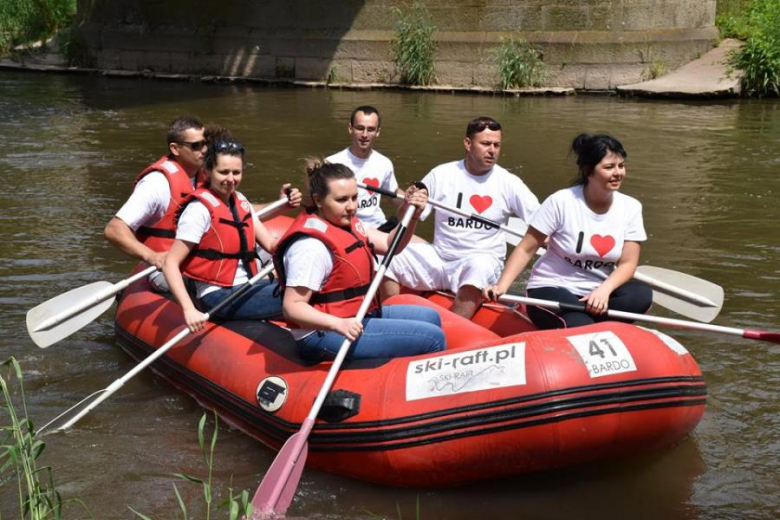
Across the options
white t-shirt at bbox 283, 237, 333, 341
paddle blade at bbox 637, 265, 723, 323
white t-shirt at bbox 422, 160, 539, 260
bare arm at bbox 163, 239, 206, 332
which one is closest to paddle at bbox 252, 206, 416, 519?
white t-shirt at bbox 283, 237, 333, 341

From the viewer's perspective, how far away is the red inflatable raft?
403 centimetres

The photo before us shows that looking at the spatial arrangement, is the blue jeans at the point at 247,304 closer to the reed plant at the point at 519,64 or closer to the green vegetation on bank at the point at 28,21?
the reed plant at the point at 519,64

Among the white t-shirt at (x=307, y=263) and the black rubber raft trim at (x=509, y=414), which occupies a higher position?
the white t-shirt at (x=307, y=263)

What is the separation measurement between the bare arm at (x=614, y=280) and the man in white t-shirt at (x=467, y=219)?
817 mm

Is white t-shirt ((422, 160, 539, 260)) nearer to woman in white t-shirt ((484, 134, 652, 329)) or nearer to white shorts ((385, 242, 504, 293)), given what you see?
white shorts ((385, 242, 504, 293))

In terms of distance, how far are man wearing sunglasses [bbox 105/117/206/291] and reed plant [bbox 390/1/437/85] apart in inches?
442

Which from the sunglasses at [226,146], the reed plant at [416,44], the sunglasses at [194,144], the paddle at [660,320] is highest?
the reed plant at [416,44]

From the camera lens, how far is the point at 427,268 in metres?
5.57

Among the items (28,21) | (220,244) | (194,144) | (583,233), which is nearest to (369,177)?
(194,144)

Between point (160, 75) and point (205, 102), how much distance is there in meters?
3.62

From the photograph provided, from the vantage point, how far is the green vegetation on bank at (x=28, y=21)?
21.2 metres

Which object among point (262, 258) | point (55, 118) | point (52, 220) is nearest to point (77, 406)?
point (262, 258)

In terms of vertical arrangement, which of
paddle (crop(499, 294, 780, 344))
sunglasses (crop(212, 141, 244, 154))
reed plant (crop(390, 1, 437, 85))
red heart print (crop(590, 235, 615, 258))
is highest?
reed plant (crop(390, 1, 437, 85))

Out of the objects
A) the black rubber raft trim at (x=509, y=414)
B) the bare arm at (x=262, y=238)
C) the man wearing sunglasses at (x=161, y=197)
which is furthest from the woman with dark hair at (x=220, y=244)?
the black rubber raft trim at (x=509, y=414)
